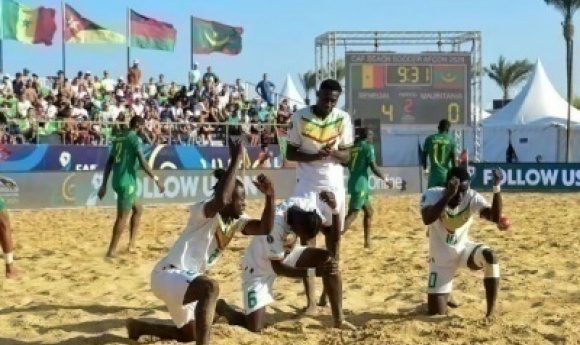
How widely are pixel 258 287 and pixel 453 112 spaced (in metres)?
21.7

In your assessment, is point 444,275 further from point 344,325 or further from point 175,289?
point 175,289

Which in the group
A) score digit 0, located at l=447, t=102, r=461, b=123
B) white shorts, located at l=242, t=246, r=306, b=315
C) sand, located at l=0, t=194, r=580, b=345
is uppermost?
score digit 0, located at l=447, t=102, r=461, b=123

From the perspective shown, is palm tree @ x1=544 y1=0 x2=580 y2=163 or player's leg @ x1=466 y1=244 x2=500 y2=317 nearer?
player's leg @ x1=466 y1=244 x2=500 y2=317

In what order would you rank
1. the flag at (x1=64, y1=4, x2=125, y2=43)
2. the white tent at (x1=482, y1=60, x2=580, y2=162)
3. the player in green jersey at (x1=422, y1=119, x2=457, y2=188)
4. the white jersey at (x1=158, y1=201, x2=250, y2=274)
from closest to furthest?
the white jersey at (x1=158, y1=201, x2=250, y2=274) < the player in green jersey at (x1=422, y1=119, x2=457, y2=188) < the flag at (x1=64, y1=4, x2=125, y2=43) < the white tent at (x1=482, y1=60, x2=580, y2=162)

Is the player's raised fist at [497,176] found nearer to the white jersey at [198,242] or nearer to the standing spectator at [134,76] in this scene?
the white jersey at [198,242]

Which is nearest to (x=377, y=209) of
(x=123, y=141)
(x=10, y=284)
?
(x=123, y=141)

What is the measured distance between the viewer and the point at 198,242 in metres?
5.44

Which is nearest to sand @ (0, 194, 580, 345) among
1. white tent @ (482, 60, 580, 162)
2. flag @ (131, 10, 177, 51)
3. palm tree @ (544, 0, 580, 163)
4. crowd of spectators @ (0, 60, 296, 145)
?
crowd of spectators @ (0, 60, 296, 145)

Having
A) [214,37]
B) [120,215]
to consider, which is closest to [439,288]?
[120,215]

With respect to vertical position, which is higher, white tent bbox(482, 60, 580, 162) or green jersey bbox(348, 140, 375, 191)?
white tent bbox(482, 60, 580, 162)

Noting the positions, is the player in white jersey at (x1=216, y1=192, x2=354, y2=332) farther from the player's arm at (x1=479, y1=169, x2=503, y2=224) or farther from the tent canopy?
the tent canopy

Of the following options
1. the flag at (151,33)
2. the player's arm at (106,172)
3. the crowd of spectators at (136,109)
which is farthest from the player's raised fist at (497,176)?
the flag at (151,33)

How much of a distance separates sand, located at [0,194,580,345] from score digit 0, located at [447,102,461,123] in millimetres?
13486

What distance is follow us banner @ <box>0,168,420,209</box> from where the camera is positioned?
58.6ft
